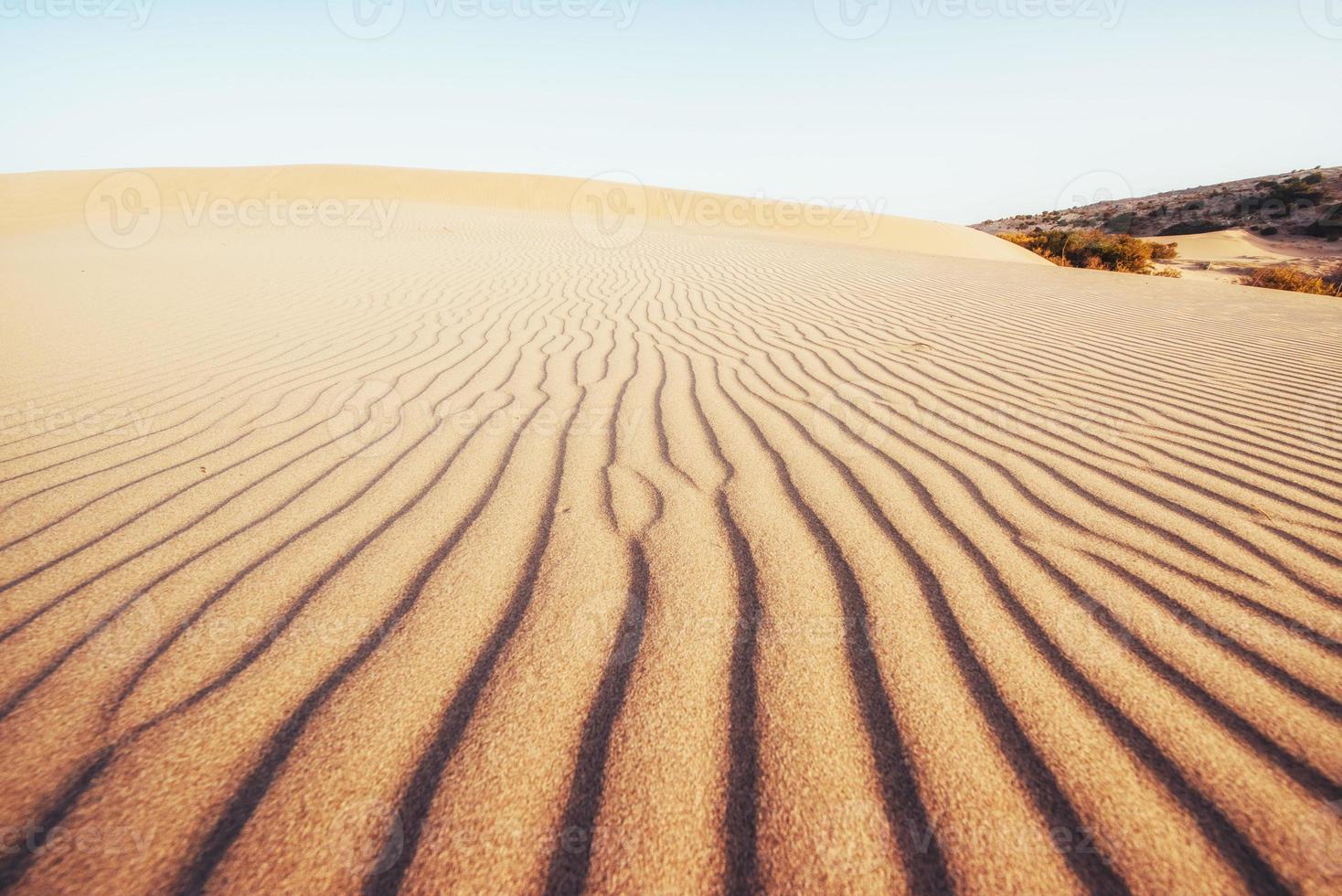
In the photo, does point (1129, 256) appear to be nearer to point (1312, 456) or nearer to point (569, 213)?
point (1312, 456)

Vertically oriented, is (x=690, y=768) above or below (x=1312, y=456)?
above

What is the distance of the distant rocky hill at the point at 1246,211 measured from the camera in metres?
18.8

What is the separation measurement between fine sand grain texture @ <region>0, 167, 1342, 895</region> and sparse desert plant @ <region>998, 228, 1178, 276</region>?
10.6 metres

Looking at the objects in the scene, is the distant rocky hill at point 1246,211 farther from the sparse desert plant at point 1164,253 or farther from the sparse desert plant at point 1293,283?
the sparse desert plant at point 1293,283

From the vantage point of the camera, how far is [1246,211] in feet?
71.2

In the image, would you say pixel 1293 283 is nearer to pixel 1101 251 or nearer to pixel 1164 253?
pixel 1101 251

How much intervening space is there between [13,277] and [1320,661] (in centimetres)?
1093

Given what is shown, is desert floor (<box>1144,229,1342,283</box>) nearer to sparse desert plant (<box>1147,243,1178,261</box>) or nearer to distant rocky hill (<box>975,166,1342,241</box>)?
sparse desert plant (<box>1147,243,1178,261</box>)

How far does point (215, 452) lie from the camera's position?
85.2 inches

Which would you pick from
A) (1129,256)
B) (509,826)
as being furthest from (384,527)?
(1129,256)

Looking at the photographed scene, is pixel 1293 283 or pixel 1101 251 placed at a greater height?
pixel 1101 251

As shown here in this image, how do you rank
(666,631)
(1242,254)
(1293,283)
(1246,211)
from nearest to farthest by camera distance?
(666,631)
(1293,283)
(1242,254)
(1246,211)

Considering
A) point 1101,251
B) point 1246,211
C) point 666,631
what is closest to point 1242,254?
point 1101,251

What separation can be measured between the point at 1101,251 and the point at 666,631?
15597mm
